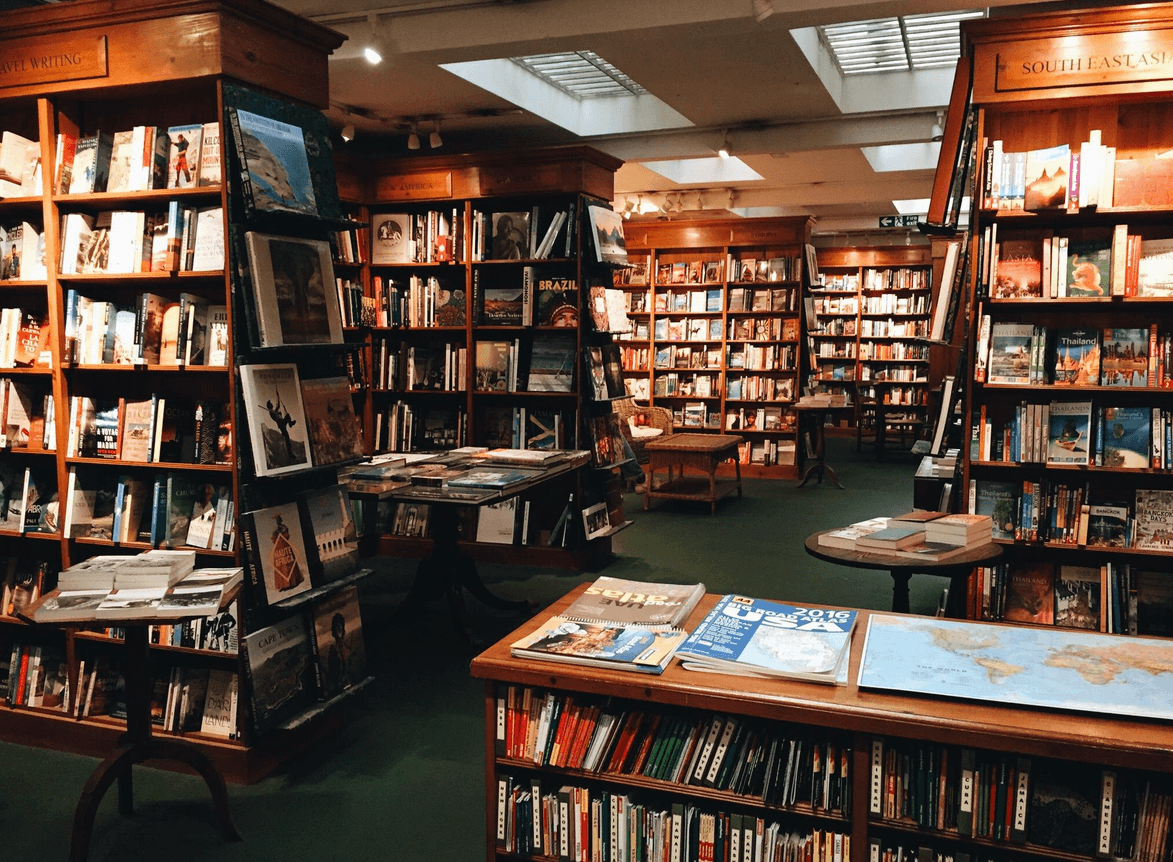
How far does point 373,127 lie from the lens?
6770 millimetres

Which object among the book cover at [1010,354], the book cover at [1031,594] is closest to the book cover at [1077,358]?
the book cover at [1010,354]

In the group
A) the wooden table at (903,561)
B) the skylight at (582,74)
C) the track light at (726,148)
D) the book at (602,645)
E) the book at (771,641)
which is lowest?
the wooden table at (903,561)

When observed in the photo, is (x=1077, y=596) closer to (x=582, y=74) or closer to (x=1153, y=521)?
(x=1153, y=521)

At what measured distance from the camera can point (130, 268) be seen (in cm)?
332

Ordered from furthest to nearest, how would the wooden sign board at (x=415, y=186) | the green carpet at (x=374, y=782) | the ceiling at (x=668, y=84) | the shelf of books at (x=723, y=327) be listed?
the shelf of books at (x=723, y=327), the wooden sign board at (x=415, y=186), the ceiling at (x=668, y=84), the green carpet at (x=374, y=782)

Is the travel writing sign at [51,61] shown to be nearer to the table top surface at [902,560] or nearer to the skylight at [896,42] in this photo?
the table top surface at [902,560]

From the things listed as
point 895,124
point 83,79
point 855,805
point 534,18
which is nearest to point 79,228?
point 83,79

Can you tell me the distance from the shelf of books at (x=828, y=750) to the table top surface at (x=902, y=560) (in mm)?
871

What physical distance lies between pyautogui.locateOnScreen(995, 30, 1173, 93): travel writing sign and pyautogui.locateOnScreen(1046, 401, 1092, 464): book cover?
4.20 ft

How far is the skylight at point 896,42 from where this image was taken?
5344 mm

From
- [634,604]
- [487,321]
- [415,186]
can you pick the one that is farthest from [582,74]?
[634,604]

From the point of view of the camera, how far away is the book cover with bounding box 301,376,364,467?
3.39m

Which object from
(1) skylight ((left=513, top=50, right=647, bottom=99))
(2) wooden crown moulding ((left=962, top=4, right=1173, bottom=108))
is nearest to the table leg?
(2) wooden crown moulding ((left=962, top=4, right=1173, bottom=108))

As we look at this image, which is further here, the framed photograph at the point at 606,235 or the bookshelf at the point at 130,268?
the framed photograph at the point at 606,235
